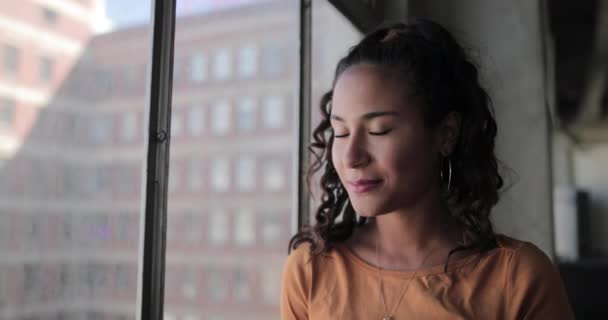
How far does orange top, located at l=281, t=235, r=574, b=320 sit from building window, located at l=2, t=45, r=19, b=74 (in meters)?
0.56

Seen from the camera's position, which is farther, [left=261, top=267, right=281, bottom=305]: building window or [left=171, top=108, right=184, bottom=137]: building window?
[left=261, top=267, right=281, bottom=305]: building window

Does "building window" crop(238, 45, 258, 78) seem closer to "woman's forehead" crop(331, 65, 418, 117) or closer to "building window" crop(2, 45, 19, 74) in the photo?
"woman's forehead" crop(331, 65, 418, 117)

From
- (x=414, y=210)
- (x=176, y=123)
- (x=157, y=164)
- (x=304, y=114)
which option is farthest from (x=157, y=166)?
(x=304, y=114)

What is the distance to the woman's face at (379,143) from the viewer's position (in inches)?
33.6

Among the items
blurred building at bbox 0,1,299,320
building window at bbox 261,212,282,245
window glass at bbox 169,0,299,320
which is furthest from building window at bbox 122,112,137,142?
building window at bbox 261,212,282,245

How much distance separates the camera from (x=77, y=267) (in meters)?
0.81

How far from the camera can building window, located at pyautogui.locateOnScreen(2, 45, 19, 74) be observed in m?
0.68

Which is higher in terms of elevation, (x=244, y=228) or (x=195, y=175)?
(x=195, y=175)

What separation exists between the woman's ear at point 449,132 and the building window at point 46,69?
2.13 feet

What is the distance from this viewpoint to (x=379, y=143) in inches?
33.6

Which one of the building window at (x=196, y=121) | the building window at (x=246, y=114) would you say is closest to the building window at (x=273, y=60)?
the building window at (x=246, y=114)

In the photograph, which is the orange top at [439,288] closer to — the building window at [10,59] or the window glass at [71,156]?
the window glass at [71,156]

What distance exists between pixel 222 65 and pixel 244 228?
1.38 ft

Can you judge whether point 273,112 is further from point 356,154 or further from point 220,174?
point 356,154
